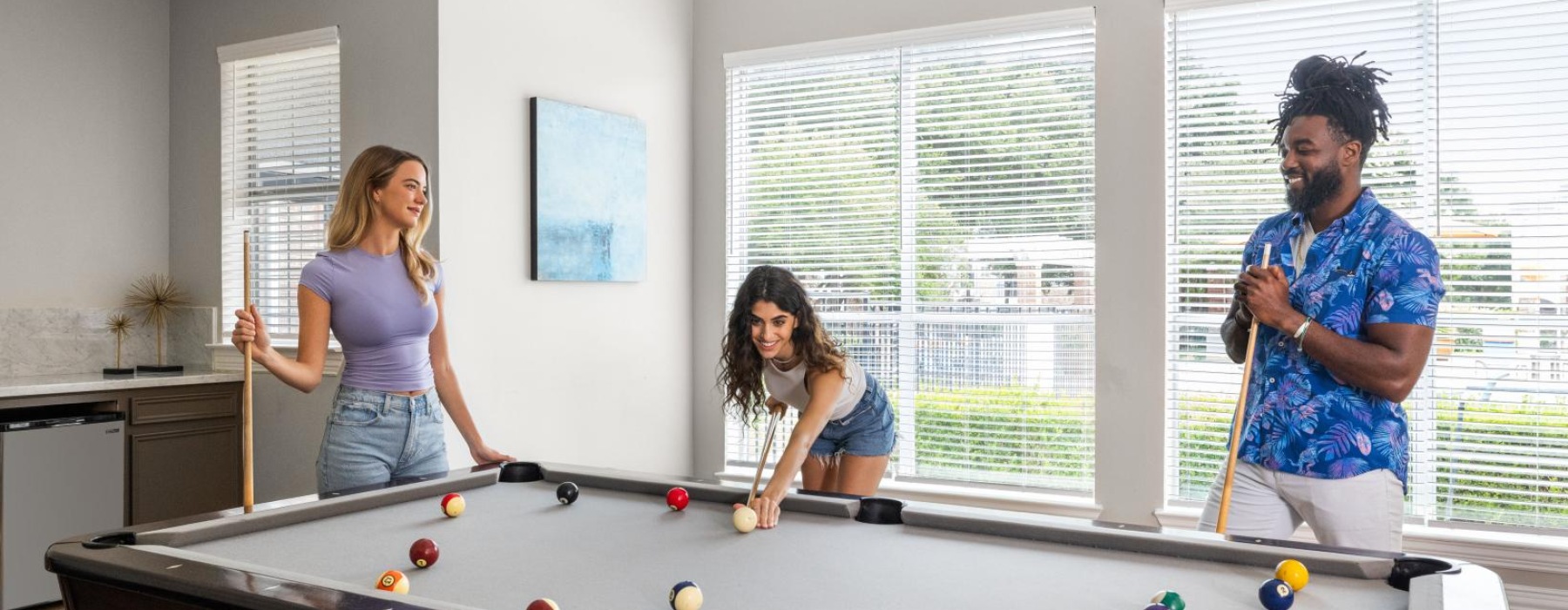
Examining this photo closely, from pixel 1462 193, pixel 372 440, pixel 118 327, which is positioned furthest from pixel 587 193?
pixel 1462 193

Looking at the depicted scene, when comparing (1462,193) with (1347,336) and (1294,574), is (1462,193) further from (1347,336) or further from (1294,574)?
(1294,574)

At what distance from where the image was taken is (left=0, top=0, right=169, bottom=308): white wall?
3988mm

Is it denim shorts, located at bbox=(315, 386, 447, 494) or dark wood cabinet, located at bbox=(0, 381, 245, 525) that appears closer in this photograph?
denim shorts, located at bbox=(315, 386, 447, 494)

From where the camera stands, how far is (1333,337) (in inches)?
84.9

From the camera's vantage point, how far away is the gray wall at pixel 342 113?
3.63 meters

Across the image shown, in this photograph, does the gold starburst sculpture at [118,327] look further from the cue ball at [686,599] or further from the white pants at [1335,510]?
the white pants at [1335,510]

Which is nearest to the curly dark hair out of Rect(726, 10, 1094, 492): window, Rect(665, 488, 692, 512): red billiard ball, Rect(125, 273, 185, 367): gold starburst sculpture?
Rect(665, 488, 692, 512): red billiard ball

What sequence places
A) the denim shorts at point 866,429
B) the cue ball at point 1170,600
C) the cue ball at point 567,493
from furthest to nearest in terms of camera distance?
the denim shorts at point 866,429 → the cue ball at point 567,493 → the cue ball at point 1170,600

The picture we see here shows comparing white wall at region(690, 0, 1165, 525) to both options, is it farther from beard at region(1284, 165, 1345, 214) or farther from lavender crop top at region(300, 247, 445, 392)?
lavender crop top at region(300, 247, 445, 392)

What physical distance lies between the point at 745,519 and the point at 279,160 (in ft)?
9.74

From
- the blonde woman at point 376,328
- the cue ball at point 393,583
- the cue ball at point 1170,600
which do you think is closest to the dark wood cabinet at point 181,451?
the blonde woman at point 376,328

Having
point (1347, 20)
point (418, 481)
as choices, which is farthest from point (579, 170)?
point (1347, 20)

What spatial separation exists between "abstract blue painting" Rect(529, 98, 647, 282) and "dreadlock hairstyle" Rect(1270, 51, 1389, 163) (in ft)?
8.54

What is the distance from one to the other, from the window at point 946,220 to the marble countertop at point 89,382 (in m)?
2.17
